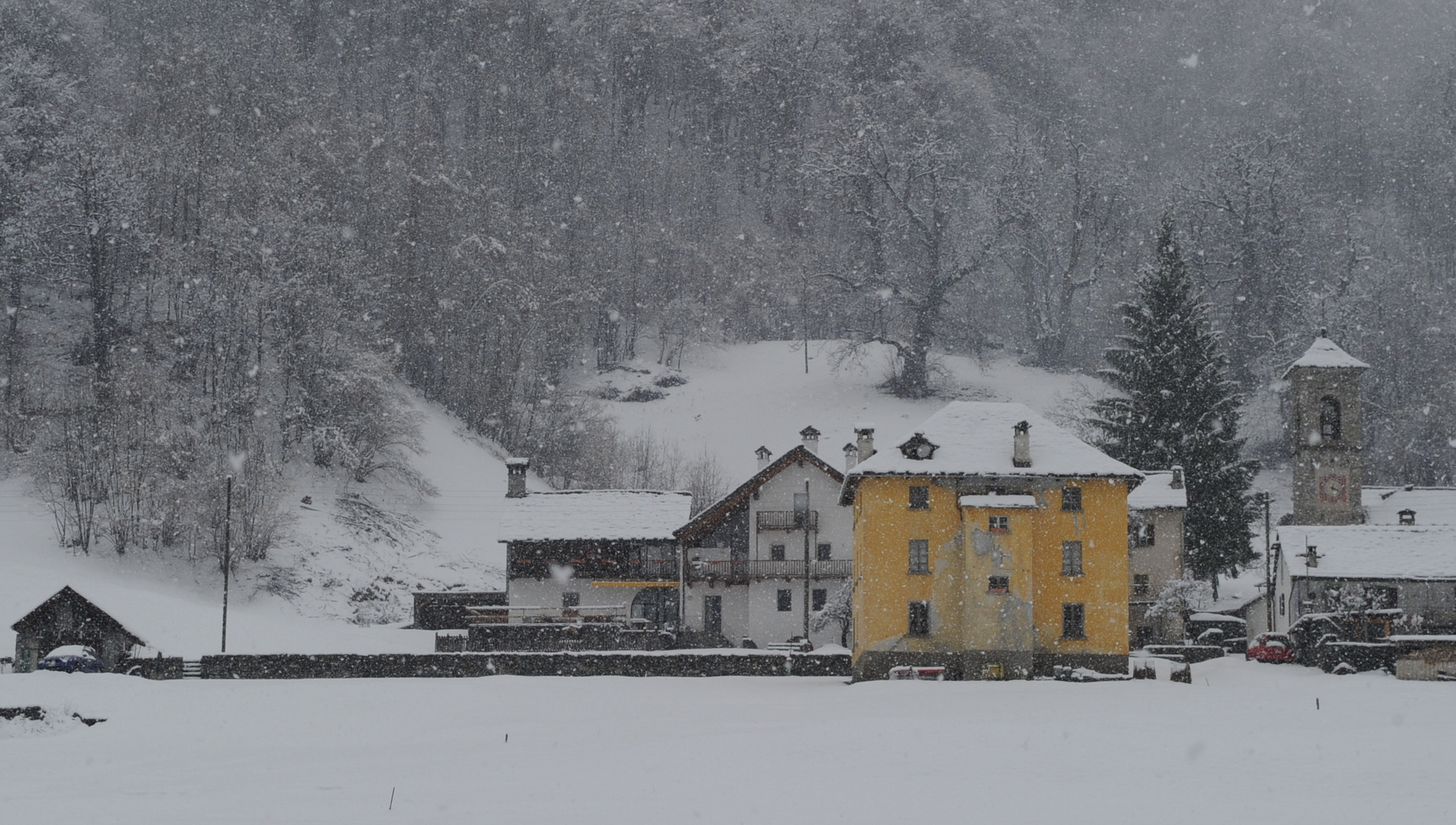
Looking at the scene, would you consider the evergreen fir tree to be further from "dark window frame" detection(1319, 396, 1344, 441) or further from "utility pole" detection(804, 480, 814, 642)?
"utility pole" detection(804, 480, 814, 642)

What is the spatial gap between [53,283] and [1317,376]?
217 ft

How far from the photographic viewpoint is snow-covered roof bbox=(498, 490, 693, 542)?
5756 cm

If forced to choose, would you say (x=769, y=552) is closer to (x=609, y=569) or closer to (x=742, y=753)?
(x=609, y=569)

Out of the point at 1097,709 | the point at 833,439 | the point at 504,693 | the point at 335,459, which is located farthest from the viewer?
the point at 833,439

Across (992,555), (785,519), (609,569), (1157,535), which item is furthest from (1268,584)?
(609,569)

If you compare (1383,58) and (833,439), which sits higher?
(1383,58)

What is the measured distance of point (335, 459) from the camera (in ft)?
236

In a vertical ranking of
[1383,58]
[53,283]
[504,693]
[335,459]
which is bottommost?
[504,693]

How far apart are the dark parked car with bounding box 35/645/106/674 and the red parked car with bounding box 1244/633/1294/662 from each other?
126ft

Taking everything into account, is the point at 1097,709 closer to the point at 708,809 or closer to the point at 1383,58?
the point at 708,809

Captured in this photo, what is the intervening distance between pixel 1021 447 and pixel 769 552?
659 inches

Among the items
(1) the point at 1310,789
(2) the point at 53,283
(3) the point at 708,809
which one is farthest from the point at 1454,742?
(2) the point at 53,283

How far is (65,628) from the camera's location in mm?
44156

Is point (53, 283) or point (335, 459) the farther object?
point (53, 283)
